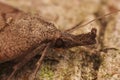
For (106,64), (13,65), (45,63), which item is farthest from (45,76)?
(106,64)

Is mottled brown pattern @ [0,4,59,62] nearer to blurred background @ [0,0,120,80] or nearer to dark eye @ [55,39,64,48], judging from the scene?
dark eye @ [55,39,64,48]

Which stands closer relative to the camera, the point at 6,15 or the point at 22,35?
the point at 22,35

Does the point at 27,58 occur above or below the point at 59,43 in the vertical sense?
below

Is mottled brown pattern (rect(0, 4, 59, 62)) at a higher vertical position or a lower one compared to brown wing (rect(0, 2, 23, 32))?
lower

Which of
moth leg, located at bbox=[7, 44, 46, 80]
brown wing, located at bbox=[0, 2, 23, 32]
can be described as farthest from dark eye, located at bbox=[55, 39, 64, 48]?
brown wing, located at bbox=[0, 2, 23, 32]

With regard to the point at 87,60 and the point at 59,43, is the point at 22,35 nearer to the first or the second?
the point at 59,43

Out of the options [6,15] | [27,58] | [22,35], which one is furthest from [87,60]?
[6,15]

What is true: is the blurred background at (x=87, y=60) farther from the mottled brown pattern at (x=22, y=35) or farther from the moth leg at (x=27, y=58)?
the mottled brown pattern at (x=22, y=35)

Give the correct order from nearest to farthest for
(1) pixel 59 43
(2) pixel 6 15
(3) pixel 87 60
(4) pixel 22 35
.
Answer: (4) pixel 22 35 → (1) pixel 59 43 → (3) pixel 87 60 → (2) pixel 6 15

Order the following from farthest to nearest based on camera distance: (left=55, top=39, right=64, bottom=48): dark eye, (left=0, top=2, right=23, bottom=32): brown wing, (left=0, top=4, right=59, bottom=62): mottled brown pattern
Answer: (left=0, top=2, right=23, bottom=32): brown wing
(left=55, top=39, right=64, bottom=48): dark eye
(left=0, top=4, right=59, bottom=62): mottled brown pattern

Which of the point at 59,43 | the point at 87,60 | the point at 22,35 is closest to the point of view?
the point at 22,35

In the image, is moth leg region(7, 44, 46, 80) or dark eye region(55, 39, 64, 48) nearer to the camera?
moth leg region(7, 44, 46, 80)

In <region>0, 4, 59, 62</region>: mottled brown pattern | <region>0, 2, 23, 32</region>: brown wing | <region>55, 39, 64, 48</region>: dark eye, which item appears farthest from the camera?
<region>0, 2, 23, 32</region>: brown wing
